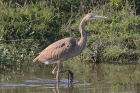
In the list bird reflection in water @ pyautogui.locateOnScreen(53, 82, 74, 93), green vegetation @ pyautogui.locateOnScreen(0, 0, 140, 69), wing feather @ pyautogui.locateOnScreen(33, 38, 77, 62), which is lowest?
bird reflection in water @ pyautogui.locateOnScreen(53, 82, 74, 93)

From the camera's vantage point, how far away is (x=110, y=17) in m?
14.5

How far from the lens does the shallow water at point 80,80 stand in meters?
9.65

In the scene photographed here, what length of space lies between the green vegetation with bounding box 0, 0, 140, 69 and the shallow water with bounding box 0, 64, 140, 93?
2.31 feet

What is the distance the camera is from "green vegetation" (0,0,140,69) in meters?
12.9

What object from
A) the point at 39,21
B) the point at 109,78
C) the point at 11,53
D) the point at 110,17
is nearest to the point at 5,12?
the point at 39,21

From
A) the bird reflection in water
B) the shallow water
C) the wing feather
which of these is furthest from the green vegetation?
the bird reflection in water

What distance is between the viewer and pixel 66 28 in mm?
14055

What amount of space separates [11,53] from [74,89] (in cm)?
319

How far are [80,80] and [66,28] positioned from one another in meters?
3.60

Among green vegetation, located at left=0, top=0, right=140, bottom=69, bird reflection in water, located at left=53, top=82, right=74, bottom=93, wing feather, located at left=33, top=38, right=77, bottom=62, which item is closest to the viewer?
bird reflection in water, located at left=53, top=82, right=74, bottom=93

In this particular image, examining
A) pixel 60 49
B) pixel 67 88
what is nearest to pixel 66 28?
pixel 60 49

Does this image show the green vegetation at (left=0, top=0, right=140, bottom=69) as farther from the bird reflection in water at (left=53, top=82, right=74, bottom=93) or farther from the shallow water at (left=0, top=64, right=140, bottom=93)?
the bird reflection in water at (left=53, top=82, right=74, bottom=93)

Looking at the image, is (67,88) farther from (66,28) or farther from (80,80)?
(66,28)

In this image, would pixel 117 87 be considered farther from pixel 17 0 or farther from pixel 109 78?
pixel 17 0
